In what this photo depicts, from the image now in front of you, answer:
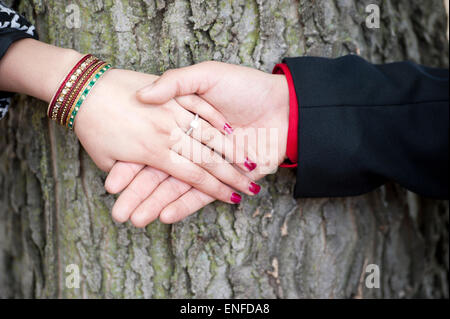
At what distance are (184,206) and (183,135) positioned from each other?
209mm

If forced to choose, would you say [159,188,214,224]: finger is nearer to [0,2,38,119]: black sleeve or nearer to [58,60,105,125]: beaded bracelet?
[58,60,105,125]: beaded bracelet

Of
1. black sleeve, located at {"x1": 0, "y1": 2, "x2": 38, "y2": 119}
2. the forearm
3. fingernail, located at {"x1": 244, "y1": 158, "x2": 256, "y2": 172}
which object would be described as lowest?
fingernail, located at {"x1": 244, "y1": 158, "x2": 256, "y2": 172}

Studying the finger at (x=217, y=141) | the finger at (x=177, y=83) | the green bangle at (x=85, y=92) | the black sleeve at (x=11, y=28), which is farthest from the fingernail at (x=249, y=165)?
the black sleeve at (x=11, y=28)

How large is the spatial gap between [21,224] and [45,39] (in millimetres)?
714

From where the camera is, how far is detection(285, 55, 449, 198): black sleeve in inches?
41.5

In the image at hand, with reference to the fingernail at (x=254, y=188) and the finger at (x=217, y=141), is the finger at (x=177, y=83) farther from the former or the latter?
the fingernail at (x=254, y=188)

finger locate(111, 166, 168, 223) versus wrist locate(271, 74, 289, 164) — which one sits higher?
wrist locate(271, 74, 289, 164)

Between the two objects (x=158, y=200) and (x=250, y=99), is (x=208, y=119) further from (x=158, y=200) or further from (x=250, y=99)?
(x=158, y=200)

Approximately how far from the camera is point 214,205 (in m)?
1.21

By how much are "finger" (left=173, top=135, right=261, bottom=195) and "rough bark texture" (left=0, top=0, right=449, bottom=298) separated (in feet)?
0.39

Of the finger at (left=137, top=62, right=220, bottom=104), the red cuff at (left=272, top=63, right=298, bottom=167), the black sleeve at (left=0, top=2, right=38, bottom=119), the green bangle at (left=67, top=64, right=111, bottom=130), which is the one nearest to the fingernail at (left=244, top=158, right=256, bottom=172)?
the red cuff at (left=272, top=63, right=298, bottom=167)

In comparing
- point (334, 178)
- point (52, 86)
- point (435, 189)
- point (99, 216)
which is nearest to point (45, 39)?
point (52, 86)
